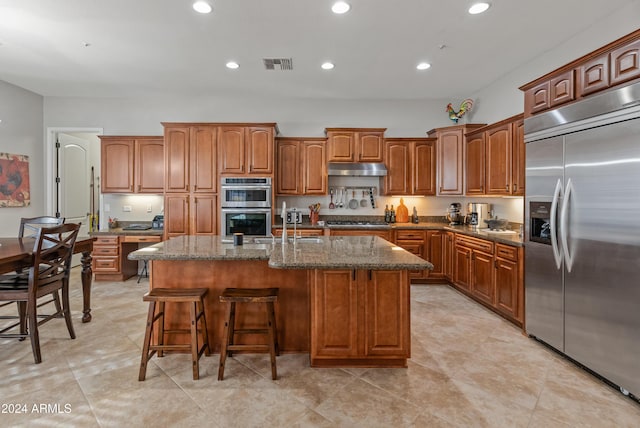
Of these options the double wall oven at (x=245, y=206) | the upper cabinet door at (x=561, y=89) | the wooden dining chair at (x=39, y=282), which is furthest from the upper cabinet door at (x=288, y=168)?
the upper cabinet door at (x=561, y=89)

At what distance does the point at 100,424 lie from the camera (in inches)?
74.1

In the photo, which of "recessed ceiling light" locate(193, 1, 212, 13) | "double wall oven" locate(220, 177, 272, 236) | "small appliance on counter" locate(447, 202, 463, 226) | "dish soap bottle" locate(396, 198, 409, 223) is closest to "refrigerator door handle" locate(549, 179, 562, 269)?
"small appliance on counter" locate(447, 202, 463, 226)

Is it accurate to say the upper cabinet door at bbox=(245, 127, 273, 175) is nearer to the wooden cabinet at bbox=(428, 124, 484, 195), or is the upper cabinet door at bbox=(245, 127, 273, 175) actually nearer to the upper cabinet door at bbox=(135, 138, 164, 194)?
the upper cabinet door at bbox=(135, 138, 164, 194)

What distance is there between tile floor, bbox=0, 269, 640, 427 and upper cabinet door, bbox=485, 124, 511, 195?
6.01 feet

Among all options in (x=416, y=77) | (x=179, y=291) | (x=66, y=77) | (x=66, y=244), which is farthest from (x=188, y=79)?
(x=179, y=291)

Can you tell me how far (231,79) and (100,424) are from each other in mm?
4279

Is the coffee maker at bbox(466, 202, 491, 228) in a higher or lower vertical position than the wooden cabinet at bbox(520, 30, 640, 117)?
lower

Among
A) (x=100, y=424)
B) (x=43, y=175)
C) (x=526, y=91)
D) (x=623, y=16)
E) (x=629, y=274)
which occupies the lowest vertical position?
(x=100, y=424)

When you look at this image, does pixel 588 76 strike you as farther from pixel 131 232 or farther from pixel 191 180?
pixel 131 232

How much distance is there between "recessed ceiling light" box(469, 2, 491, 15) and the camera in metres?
2.93

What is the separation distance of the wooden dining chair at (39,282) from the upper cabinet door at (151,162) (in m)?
2.14

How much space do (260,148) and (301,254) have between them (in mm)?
2976

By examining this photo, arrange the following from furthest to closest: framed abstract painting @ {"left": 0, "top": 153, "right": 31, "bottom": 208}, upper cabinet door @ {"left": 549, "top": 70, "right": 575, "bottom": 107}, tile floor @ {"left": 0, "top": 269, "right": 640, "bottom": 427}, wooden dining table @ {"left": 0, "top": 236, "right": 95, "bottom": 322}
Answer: framed abstract painting @ {"left": 0, "top": 153, "right": 31, "bottom": 208}, upper cabinet door @ {"left": 549, "top": 70, "right": 575, "bottom": 107}, wooden dining table @ {"left": 0, "top": 236, "right": 95, "bottom": 322}, tile floor @ {"left": 0, "top": 269, "right": 640, "bottom": 427}

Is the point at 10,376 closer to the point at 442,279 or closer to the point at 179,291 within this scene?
the point at 179,291
